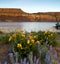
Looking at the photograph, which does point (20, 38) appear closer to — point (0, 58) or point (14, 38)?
point (14, 38)

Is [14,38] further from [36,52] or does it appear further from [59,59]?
[59,59]

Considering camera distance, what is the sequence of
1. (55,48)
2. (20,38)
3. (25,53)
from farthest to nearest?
(55,48) < (20,38) < (25,53)

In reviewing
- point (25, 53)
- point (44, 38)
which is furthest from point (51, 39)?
point (25, 53)

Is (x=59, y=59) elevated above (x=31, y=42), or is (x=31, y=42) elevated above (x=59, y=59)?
(x=31, y=42)

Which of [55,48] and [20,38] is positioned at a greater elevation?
[20,38]

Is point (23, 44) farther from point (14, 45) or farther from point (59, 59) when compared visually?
point (59, 59)

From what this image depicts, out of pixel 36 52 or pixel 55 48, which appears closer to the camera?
pixel 36 52

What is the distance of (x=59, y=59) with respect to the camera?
23.0 feet

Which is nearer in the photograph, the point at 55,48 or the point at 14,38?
the point at 14,38

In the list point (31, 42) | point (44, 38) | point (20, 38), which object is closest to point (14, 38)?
point (20, 38)

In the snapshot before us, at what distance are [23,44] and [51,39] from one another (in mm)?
1892

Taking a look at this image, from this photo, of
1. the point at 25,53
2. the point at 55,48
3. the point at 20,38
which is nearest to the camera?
the point at 25,53

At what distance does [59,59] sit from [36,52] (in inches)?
27.3

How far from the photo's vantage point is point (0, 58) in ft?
22.8
